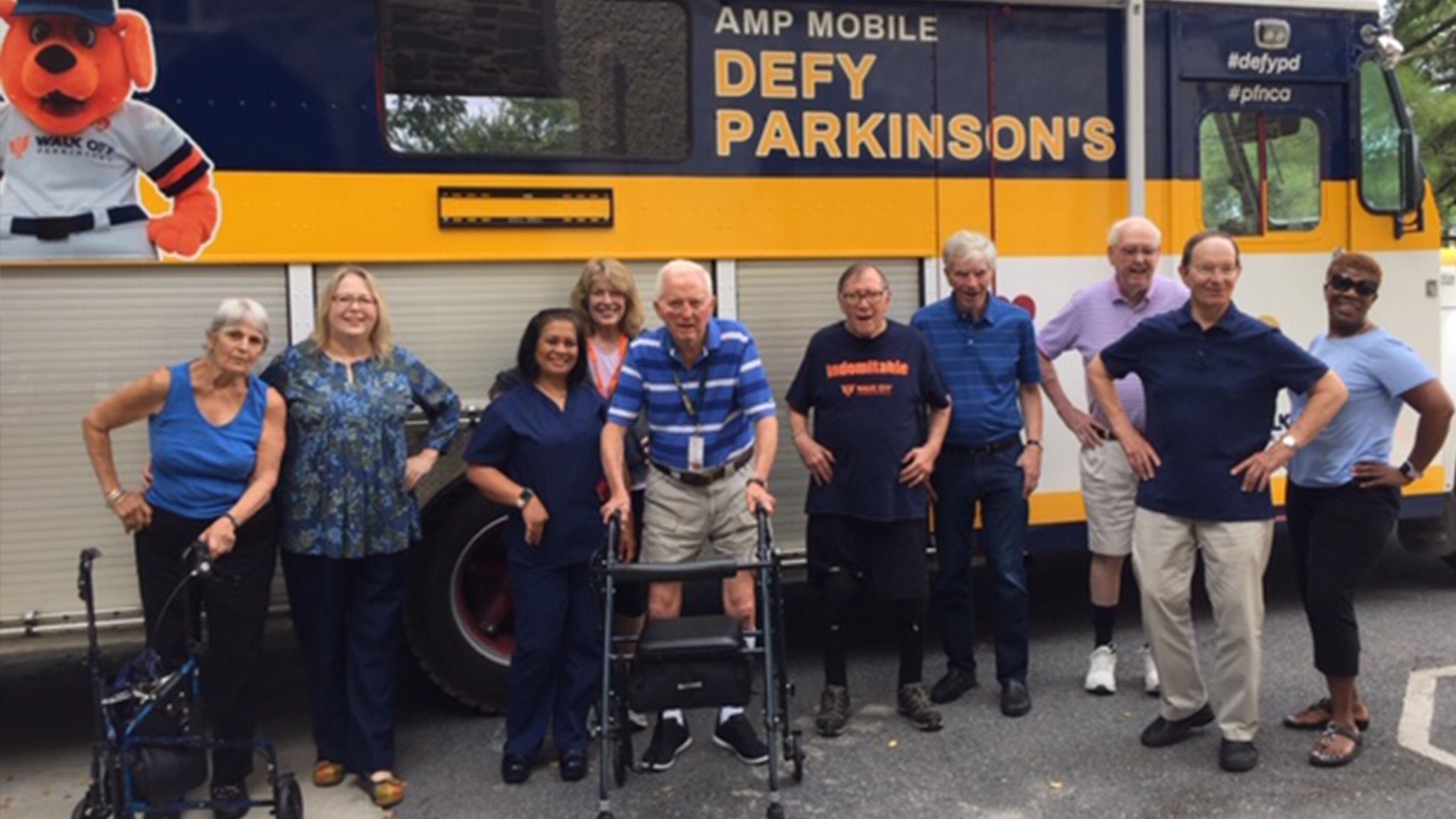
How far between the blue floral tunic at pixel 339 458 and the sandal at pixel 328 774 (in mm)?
773

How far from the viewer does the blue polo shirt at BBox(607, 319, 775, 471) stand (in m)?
4.13

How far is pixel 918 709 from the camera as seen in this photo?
4641 mm

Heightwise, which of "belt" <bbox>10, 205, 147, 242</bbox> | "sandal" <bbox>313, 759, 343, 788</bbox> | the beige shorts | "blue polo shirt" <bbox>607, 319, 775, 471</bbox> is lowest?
"sandal" <bbox>313, 759, 343, 788</bbox>

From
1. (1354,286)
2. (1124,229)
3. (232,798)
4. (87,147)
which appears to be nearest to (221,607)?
(232,798)

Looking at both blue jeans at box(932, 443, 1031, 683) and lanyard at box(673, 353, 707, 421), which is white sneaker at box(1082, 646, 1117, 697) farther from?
lanyard at box(673, 353, 707, 421)

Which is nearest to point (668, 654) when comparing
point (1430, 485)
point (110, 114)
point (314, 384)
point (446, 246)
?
point (314, 384)

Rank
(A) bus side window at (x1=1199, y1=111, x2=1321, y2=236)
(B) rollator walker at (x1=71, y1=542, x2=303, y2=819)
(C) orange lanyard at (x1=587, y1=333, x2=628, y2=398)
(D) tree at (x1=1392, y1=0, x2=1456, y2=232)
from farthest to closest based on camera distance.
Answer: (D) tree at (x1=1392, y1=0, x2=1456, y2=232)
(A) bus side window at (x1=1199, y1=111, x2=1321, y2=236)
(C) orange lanyard at (x1=587, y1=333, x2=628, y2=398)
(B) rollator walker at (x1=71, y1=542, x2=303, y2=819)

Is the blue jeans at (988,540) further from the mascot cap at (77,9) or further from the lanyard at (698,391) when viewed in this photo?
the mascot cap at (77,9)

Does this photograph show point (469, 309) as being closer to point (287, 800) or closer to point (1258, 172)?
point (287, 800)

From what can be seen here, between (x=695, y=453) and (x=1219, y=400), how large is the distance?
173 cm

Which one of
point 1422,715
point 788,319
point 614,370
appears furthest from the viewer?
point 788,319

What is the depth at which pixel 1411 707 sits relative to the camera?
472 cm

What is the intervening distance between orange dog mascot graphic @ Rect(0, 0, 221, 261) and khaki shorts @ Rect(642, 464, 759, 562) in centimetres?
183

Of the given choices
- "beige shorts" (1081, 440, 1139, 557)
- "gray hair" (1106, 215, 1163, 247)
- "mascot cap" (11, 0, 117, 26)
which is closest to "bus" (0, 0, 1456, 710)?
"mascot cap" (11, 0, 117, 26)
